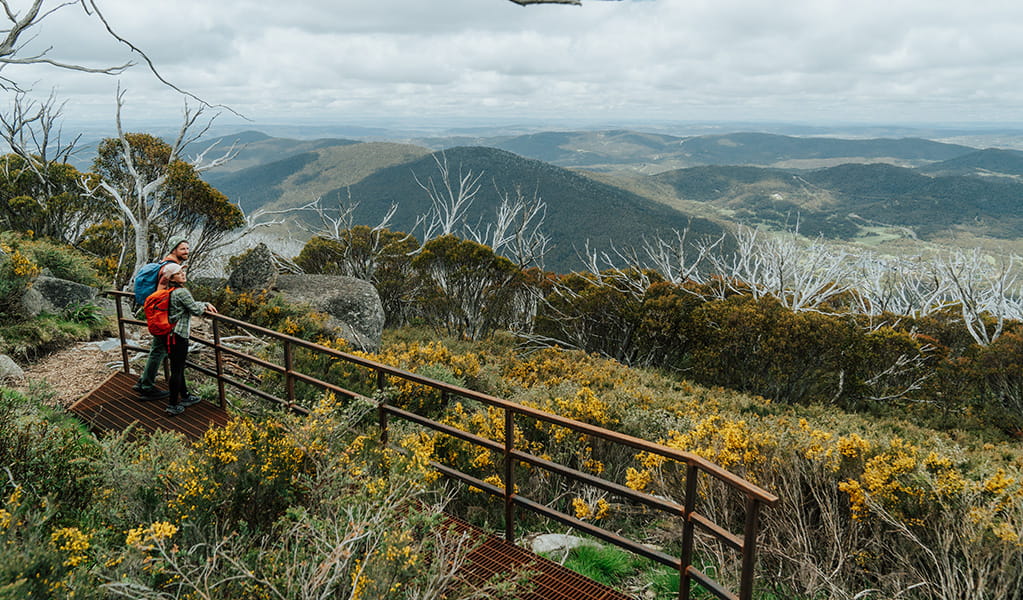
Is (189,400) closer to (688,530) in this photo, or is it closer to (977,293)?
(688,530)

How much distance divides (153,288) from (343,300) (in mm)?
6647

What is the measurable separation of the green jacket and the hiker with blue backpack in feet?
0.81

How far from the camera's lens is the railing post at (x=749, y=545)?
2.29 m

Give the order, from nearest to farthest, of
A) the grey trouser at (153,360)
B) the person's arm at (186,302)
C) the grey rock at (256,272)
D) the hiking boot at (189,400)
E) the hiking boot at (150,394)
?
the person's arm at (186,302) < the grey trouser at (153,360) < the hiking boot at (189,400) < the hiking boot at (150,394) < the grey rock at (256,272)

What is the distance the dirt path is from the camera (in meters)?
5.84

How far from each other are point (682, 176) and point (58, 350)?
201 metres

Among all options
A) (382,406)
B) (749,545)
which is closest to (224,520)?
(382,406)

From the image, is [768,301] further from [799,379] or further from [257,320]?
[257,320]

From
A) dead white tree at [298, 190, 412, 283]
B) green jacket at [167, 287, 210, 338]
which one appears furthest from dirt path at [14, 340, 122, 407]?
dead white tree at [298, 190, 412, 283]

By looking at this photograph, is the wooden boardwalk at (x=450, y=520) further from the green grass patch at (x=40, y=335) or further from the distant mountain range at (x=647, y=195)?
the distant mountain range at (x=647, y=195)

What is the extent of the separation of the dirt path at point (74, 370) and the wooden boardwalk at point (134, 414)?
0.33m

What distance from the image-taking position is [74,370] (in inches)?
259

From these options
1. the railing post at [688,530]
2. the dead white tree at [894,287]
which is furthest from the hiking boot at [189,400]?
the dead white tree at [894,287]

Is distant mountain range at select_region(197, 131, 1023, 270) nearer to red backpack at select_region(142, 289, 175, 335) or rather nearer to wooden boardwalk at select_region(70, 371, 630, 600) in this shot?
wooden boardwalk at select_region(70, 371, 630, 600)
